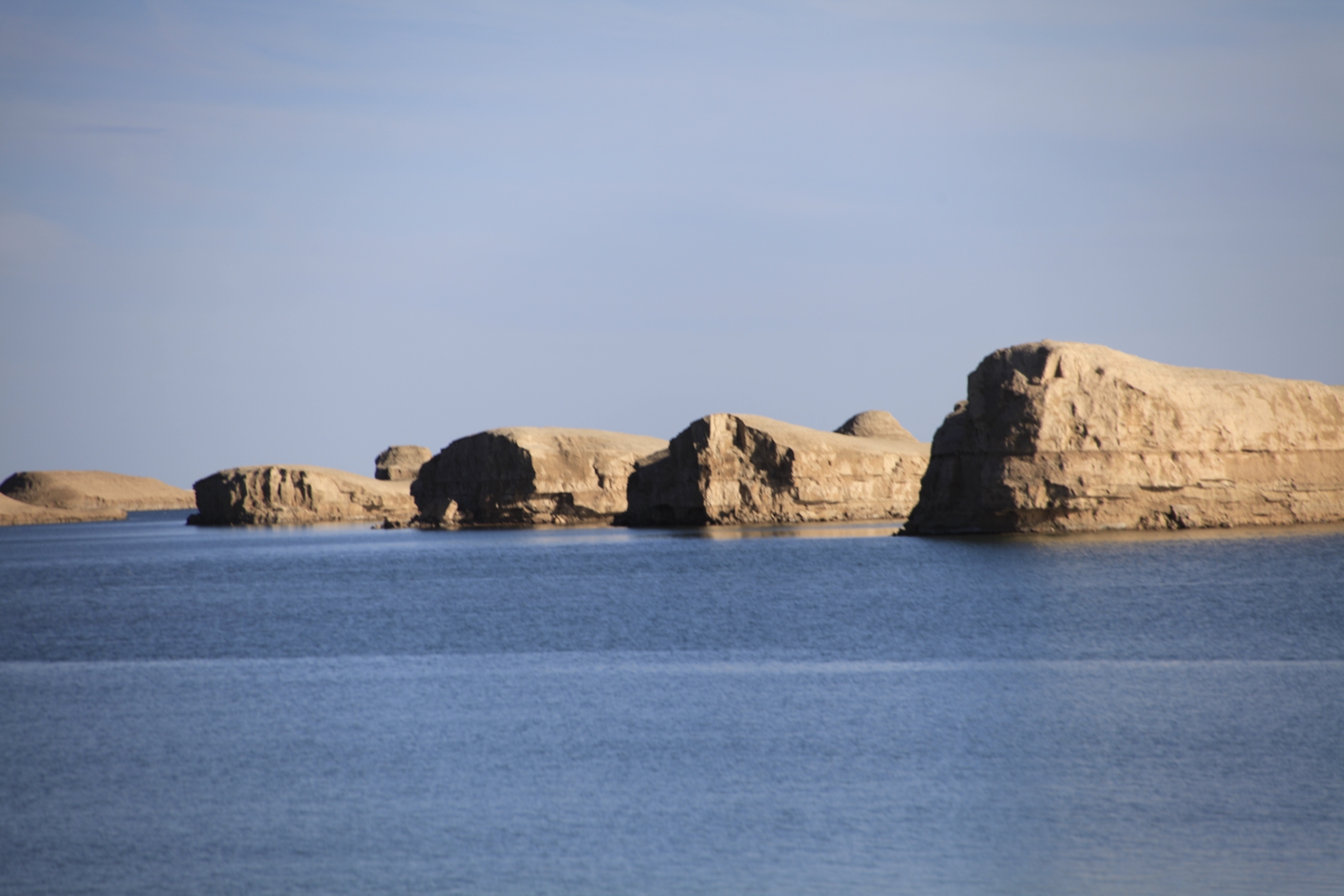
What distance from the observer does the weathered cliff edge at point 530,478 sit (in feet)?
367

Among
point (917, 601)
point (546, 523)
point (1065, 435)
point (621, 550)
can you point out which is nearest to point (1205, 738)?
point (917, 601)

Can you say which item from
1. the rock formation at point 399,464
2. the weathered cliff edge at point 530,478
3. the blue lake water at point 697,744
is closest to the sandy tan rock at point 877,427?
the weathered cliff edge at point 530,478

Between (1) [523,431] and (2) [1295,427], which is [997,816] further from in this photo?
(1) [523,431]

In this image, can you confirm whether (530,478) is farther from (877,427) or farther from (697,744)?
(697,744)

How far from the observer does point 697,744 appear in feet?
58.9

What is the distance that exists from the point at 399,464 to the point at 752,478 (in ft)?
360

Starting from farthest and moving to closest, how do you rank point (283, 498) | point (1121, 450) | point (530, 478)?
1. point (283, 498)
2. point (530, 478)
3. point (1121, 450)

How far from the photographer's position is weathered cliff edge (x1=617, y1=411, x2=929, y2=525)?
95.7 meters

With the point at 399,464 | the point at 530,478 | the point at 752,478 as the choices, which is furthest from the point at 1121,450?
the point at 399,464

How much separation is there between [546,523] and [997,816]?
9920 cm

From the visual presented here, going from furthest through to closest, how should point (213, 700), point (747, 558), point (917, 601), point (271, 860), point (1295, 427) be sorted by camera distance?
point (1295, 427) → point (747, 558) → point (917, 601) → point (213, 700) → point (271, 860)

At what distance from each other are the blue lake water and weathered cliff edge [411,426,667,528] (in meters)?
71.2

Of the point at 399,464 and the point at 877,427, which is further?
the point at 399,464

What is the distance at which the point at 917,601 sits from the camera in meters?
37.0
